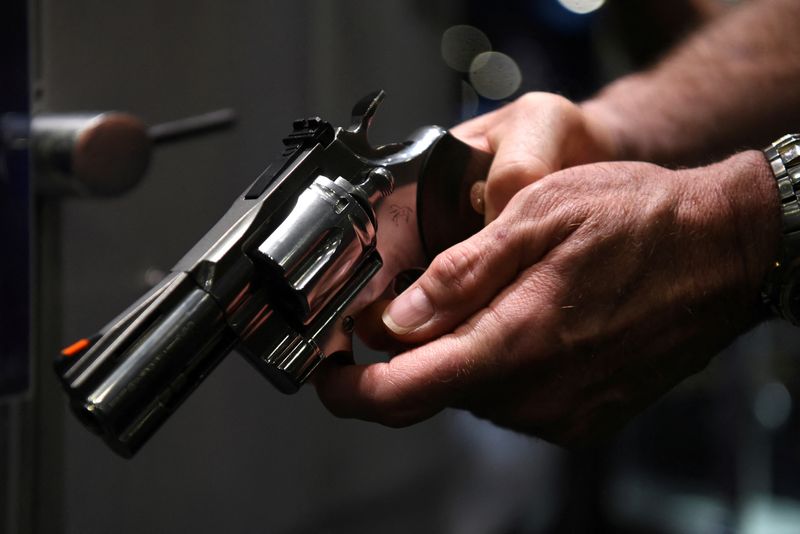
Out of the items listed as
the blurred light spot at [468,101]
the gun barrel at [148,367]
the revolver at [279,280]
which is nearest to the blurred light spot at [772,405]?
the blurred light spot at [468,101]

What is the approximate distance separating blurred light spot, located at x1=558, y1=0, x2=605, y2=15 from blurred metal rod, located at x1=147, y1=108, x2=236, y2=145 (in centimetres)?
75

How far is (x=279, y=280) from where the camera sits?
451 millimetres

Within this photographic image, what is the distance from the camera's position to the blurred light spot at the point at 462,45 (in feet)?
4.17

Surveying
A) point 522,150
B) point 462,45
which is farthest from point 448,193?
point 462,45

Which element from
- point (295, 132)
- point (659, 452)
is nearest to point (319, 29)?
point (295, 132)

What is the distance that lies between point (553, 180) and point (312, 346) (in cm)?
23

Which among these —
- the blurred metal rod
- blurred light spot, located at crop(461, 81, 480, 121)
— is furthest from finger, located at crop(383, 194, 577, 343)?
blurred light spot, located at crop(461, 81, 480, 121)

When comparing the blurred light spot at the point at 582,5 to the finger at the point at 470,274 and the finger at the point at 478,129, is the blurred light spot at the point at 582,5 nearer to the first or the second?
the finger at the point at 478,129

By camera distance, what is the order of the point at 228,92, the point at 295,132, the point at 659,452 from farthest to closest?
the point at 659,452 → the point at 228,92 → the point at 295,132

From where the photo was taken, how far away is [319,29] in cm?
113

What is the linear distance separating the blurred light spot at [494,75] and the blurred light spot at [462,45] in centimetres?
2

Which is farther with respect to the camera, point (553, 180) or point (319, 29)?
point (319, 29)

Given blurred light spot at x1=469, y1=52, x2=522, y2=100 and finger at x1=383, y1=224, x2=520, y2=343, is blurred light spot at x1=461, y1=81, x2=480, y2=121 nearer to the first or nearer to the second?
blurred light spot at x1=469, y1=52, x2=522, y2=100

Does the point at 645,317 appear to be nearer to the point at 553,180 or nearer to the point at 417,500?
the point at 553,180
